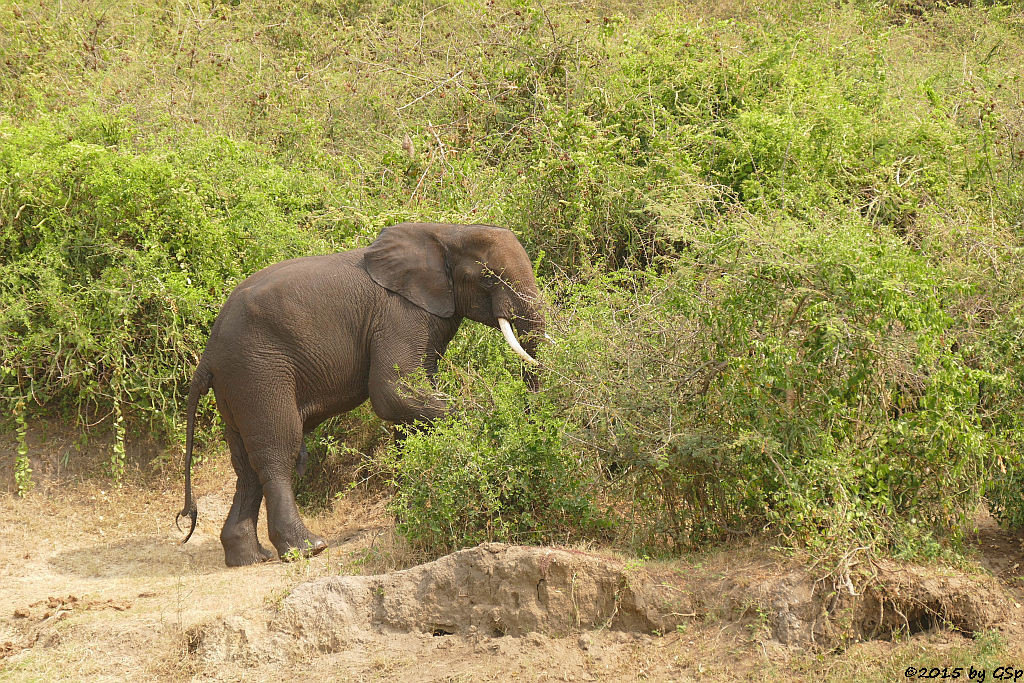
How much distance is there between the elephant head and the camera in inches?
303

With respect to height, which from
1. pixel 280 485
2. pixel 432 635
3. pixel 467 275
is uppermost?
pixel 467 275

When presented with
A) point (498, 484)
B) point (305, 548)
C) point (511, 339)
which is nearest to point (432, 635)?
point (498, 484)

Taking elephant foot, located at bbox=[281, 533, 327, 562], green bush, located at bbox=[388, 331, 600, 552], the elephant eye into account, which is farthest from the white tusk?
elephant foot, located at bbox=[281, 533, 327, 562]

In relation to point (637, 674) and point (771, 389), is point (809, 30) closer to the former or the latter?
point (771, 389)

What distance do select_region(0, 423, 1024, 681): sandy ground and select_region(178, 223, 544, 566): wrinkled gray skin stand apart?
0.51 m

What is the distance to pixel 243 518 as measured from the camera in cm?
745

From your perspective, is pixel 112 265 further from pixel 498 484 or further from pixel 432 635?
pixel 432 635

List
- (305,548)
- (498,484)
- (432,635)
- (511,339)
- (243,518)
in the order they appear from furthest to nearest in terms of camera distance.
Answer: (511,339) < (243,518) < (305,548) < (498,484) < (432,635)

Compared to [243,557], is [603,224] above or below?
above

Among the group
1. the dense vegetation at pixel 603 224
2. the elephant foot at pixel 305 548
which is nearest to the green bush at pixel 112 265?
the dense vegetation at pixel 603 224

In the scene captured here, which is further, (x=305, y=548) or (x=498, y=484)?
(x=305, y=548)

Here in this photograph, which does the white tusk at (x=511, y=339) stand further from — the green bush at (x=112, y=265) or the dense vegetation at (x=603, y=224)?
the green bush at (x=112, y=265)

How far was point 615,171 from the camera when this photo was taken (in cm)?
941

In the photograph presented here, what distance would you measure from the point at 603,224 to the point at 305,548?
3.84 m
